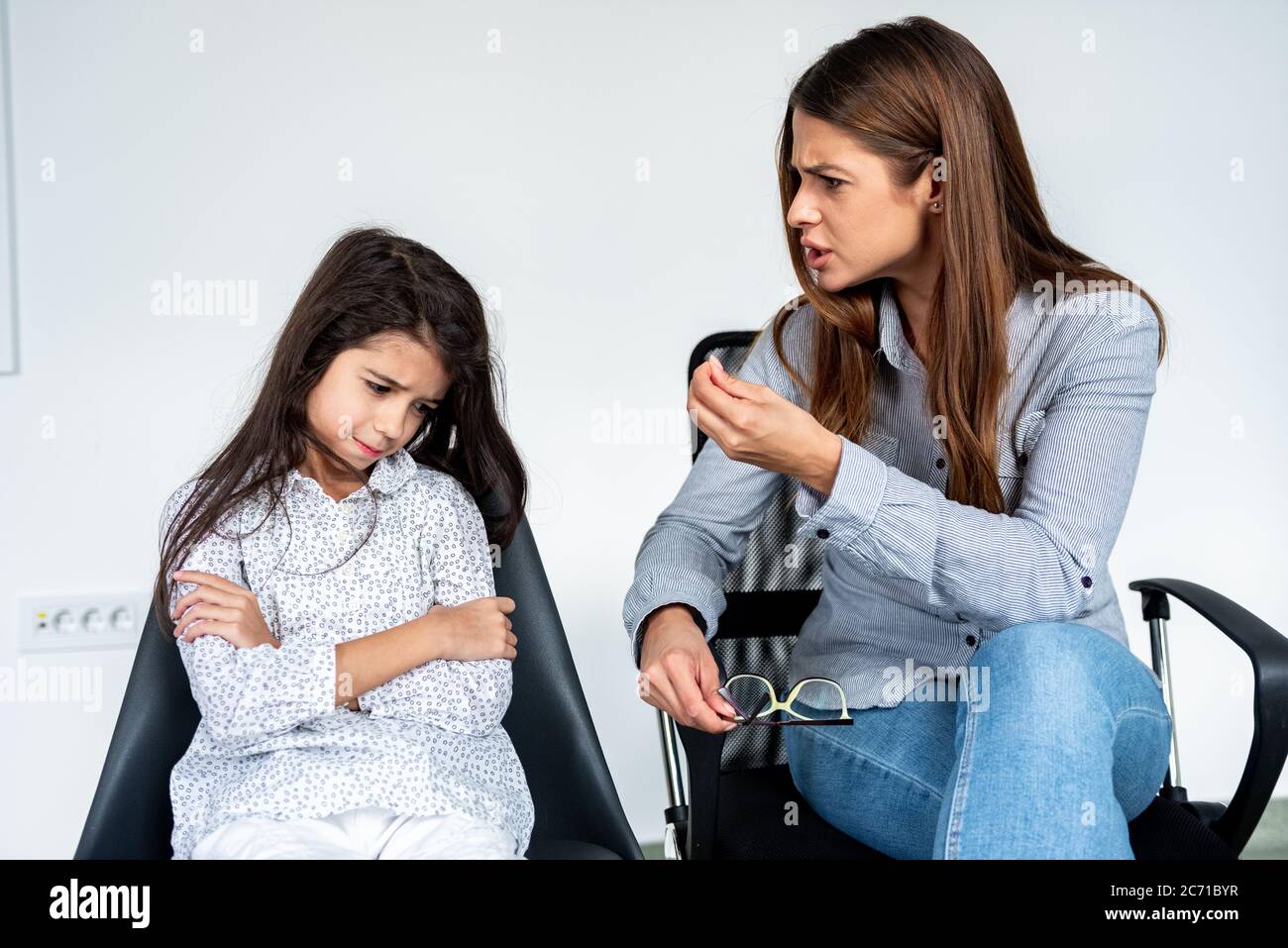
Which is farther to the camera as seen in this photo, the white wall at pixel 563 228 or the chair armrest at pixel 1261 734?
the white wall at pixel 563 228

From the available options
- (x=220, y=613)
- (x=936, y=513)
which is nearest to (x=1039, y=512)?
(x=936, y=513)

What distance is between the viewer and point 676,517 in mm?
1365

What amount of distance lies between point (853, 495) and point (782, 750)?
0.49 m

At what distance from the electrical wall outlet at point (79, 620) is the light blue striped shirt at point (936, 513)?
4.00 ft

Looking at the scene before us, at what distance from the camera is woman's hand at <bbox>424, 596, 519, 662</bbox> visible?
1.21 meters

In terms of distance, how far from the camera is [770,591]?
1.47 metres

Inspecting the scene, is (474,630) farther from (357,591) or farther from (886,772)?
(886,772)

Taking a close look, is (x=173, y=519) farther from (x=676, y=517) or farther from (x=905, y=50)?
(x=905, y=50)

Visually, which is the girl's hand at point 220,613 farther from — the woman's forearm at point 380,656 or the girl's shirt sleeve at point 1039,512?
the girl's shirt sleeve at point 1039,512

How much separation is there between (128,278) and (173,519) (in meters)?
0.97

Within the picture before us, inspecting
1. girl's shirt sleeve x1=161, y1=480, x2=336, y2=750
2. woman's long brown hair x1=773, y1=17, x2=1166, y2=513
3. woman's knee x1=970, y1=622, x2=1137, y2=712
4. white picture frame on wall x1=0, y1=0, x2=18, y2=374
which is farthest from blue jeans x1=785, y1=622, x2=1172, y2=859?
white picture frame on wall x1=0, y1=0, x2=18, y2=374

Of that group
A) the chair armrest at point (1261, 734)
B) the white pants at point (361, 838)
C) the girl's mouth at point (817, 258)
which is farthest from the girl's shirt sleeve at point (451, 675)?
the chair armrest at point (1261, 734)

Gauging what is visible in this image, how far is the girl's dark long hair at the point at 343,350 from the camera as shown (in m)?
1.29

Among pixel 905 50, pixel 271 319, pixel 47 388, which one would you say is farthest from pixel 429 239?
pixel 905 50
